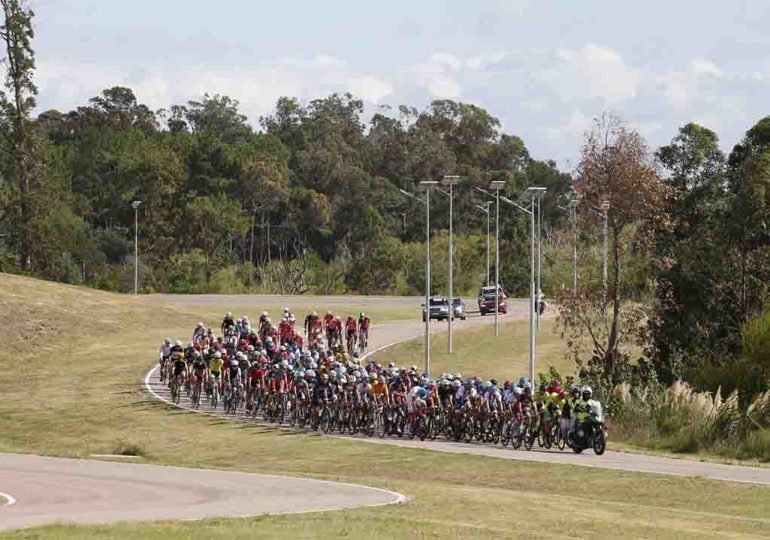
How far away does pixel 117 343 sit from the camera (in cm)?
7962

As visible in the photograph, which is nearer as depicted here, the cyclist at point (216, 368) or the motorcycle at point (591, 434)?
the motorcycle at point (591, 434)

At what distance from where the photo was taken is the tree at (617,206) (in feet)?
201

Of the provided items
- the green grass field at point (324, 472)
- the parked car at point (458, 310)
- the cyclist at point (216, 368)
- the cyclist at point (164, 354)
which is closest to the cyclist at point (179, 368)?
the green grass field at point (324, 472)

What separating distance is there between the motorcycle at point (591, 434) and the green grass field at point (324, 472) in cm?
326

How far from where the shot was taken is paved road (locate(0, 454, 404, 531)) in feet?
92.6

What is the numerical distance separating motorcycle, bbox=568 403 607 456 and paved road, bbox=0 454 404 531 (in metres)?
10.3

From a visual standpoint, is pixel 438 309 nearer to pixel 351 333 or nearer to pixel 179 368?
pixel 351 333

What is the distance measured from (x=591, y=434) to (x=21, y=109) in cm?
8034

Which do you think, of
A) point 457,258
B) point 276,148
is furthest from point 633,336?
point 276,148

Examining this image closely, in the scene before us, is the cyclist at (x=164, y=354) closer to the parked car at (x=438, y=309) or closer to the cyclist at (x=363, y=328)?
the cyclist at (x=363, y=328)

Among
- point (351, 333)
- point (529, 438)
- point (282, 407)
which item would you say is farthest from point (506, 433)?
point (351, 333)

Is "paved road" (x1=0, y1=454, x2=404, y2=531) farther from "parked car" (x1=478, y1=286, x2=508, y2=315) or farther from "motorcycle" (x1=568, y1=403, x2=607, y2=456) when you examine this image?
"parked car" (x1=478, y1=286, x2=508, y2=315)

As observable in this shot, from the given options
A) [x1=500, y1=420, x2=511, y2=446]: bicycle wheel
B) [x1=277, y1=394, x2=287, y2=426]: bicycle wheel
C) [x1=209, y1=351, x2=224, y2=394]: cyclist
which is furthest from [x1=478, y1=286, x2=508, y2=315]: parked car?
[x1=500, y1=420, x2=511, y2=446]: bicycle wheel

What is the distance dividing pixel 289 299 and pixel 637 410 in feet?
208
